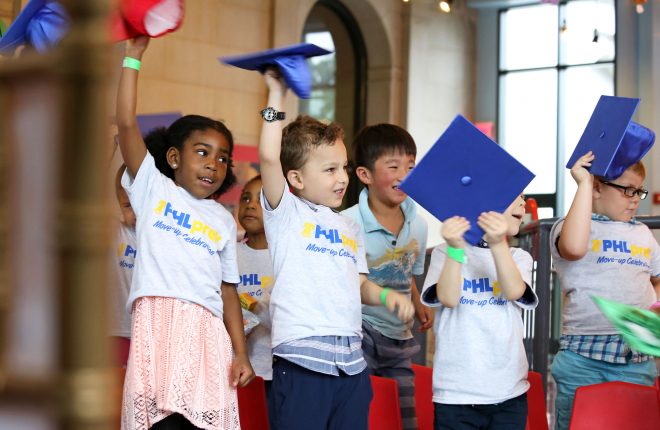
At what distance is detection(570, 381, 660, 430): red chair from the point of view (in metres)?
3.11

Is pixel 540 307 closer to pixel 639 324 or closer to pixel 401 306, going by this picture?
pixel 401 306

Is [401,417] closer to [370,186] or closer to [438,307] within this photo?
[438,307]

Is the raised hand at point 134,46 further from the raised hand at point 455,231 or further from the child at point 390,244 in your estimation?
the child at point 390,244

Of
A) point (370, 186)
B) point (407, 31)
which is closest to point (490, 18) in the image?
point (407, 31)

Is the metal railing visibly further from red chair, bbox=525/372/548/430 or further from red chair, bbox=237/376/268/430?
red chair, bbox=237/376/268/430

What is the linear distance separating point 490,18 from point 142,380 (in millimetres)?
11075

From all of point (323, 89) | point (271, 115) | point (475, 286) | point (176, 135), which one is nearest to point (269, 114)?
point (271, 115)

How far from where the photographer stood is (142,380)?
2.51m

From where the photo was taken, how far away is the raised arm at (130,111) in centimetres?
245

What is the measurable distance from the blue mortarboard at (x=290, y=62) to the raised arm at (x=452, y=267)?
61 centimetres


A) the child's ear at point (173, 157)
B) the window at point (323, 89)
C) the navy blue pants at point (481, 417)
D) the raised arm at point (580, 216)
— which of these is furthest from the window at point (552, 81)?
the child's ear at point (173, 157)

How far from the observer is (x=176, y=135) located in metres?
2.90

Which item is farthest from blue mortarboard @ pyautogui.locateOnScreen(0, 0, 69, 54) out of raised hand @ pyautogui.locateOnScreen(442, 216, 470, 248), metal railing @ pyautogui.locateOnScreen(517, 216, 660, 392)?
metal railing @ pyautogui.locateOnScreen(517, 216, 660, 392)

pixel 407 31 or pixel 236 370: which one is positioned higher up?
pixel 407 31
